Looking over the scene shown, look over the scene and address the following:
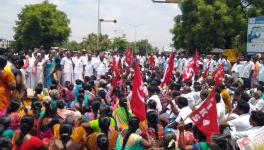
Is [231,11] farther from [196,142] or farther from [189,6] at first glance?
[196,142]

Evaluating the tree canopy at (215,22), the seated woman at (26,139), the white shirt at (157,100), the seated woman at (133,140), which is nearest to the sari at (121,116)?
the white shirt at (157,100)

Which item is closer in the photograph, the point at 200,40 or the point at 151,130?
the point at 151,130

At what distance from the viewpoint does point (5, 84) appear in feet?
26.2

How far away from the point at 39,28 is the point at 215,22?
25.8 m

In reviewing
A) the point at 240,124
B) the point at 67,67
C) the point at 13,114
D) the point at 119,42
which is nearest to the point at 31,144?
the point at 13,114

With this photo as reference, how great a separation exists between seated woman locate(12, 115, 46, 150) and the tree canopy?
28405 mm

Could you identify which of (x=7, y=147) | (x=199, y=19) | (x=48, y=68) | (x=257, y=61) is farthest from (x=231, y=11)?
(x=7, y=147)

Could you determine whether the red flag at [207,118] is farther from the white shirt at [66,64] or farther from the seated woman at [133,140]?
the white shirt at [66,64]

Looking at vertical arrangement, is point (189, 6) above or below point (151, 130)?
above

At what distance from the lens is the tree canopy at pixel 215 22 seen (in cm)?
3338

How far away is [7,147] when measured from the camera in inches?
199

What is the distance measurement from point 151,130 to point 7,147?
7.48 feet

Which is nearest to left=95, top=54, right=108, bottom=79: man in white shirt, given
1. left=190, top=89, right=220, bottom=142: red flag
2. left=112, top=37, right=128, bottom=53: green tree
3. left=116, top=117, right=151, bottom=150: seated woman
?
left=190, top=89, right=220, bottom=142: red flag

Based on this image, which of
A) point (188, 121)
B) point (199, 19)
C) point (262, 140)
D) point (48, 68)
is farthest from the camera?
point (199, 19)
